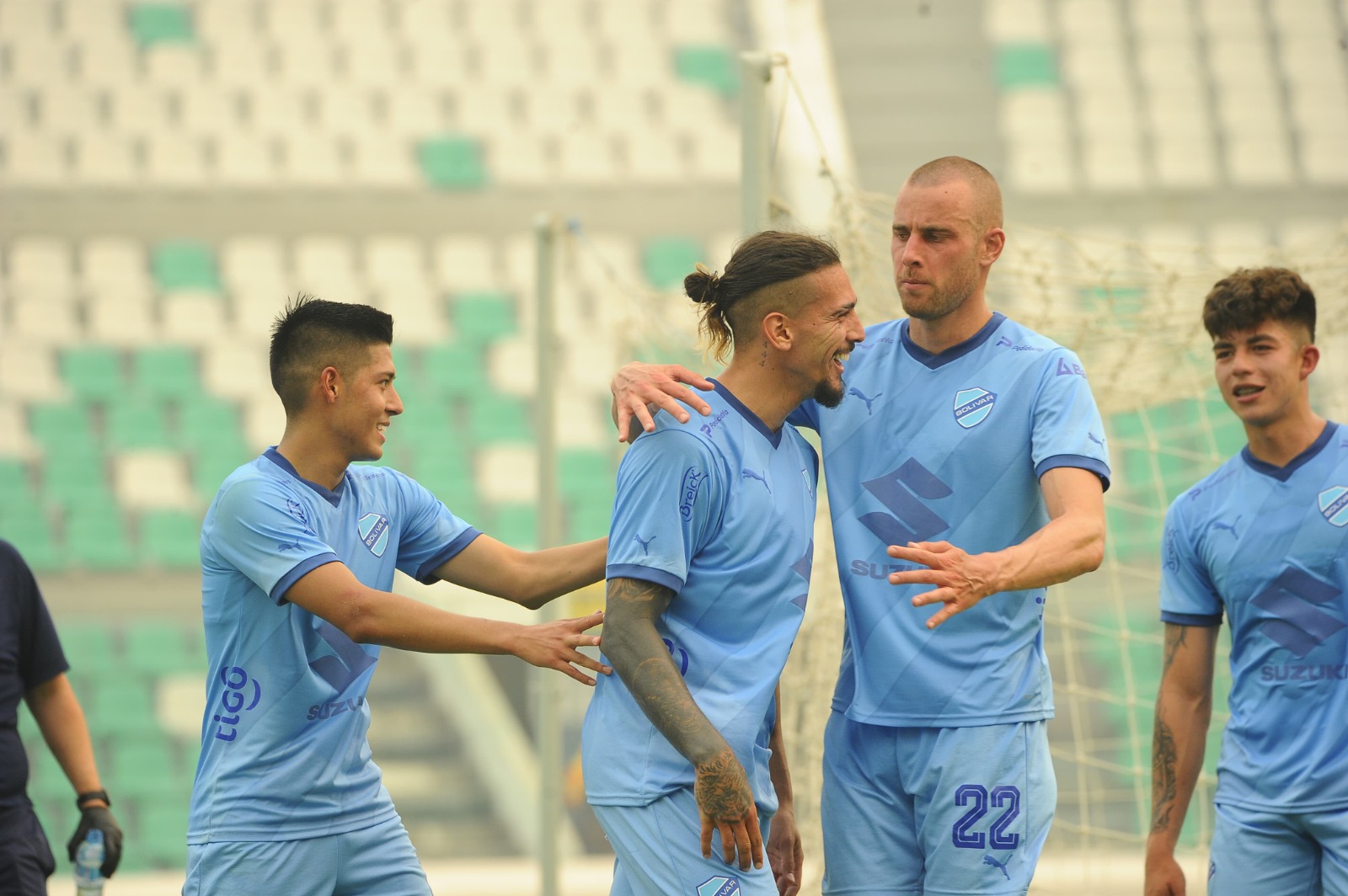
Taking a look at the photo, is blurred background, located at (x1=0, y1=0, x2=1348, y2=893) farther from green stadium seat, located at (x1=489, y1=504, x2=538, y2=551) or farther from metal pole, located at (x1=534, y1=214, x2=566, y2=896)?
metal pole, located at (x1=534, y1=214, x2=566, y2=896)

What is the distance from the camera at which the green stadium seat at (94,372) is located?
14.1 m

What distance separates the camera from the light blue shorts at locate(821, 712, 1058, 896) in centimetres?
279

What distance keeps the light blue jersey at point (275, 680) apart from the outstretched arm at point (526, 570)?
333 millimetres

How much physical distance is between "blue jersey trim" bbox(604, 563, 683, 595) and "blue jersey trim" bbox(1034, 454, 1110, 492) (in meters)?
0.80

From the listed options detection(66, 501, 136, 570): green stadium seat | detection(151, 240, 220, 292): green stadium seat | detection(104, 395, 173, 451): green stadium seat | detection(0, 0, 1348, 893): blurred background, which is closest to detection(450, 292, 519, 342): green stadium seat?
detection(0, 0, 1348, 893): blurred background

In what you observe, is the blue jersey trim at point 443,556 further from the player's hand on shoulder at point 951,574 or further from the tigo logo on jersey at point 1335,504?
the tigo logo on jersey at point 1335,504

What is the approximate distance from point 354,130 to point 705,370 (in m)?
10.8

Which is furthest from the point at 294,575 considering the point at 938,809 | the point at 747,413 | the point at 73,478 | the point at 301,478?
the point at 73,478

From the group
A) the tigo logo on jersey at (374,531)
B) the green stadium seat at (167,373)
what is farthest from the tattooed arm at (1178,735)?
the green stadium seat at (167,373)

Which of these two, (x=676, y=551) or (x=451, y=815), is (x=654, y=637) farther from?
(x=451, y=815)

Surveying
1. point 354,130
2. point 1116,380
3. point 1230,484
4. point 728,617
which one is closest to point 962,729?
point 728,617

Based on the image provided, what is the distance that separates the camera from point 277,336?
3182 millimetres

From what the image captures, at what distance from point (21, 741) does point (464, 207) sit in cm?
1261

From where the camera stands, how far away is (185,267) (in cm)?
1538
